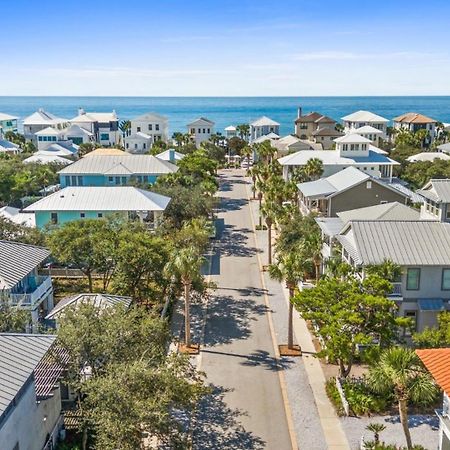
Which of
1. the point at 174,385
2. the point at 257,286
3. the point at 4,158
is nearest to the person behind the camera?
the point at 174,385

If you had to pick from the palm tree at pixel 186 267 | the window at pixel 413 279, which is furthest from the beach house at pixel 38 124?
the window at pixel 413 279

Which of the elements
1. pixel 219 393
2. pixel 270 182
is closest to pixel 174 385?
pixel 219 393

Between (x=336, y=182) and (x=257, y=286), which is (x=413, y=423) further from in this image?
(x=336, y=182)

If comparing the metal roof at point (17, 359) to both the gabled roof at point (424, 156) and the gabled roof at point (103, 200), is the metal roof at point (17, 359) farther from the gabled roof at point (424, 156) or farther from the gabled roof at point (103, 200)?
the gabled roof at point (424, 156)

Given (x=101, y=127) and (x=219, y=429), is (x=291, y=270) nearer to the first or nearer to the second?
(x=219, y=429)

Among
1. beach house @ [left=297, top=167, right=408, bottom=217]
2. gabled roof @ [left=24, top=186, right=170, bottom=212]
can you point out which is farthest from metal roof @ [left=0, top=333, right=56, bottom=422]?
beach house @ [left=297, top=167, right=408, bottom=217]

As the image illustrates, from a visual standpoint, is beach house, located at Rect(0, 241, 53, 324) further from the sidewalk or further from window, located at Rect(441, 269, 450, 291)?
window, located at Rect(441, 269, 450, 291)

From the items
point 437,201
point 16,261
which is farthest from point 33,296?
point 437,201
